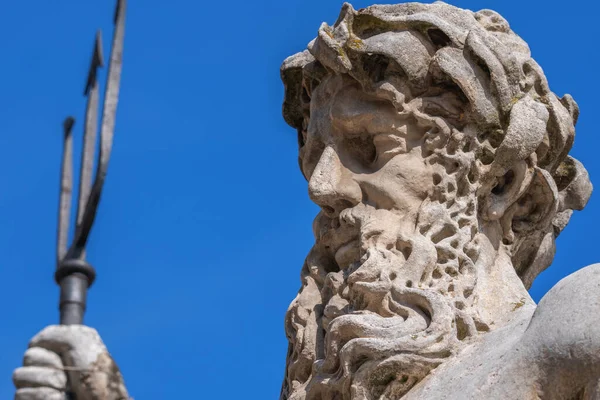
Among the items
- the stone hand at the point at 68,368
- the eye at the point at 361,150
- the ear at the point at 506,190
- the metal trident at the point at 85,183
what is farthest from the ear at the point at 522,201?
the stone hand at the point at 68,368

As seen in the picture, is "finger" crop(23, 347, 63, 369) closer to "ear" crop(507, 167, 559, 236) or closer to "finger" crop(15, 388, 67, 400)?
"finger" crop(15, 388, 67, 400)

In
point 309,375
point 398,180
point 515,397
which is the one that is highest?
point 398,180

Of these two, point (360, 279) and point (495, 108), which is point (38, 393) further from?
point (495, 108)

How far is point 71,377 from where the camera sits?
10.2m

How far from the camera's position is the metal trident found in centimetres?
961

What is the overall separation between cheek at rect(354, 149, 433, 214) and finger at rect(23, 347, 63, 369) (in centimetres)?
276

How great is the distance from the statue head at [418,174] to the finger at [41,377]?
1.97m

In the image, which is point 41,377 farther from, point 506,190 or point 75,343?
point 506,190

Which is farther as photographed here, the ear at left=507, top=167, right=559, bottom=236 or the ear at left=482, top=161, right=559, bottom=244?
the ear at left=507, top=167, right=559, bottom=236

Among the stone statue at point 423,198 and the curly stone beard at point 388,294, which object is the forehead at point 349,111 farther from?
the curly stone beard at point 388,294

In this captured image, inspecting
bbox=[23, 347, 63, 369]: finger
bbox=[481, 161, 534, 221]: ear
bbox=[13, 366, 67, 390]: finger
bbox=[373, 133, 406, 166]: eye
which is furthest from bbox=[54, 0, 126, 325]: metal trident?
bbox=[481, 161, 534, 221]: ear

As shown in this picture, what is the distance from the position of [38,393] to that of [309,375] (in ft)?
7.53

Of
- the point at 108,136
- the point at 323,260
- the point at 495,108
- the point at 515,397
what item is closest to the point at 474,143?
the point at 495,108

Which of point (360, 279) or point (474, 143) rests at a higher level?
point (474, 143)
